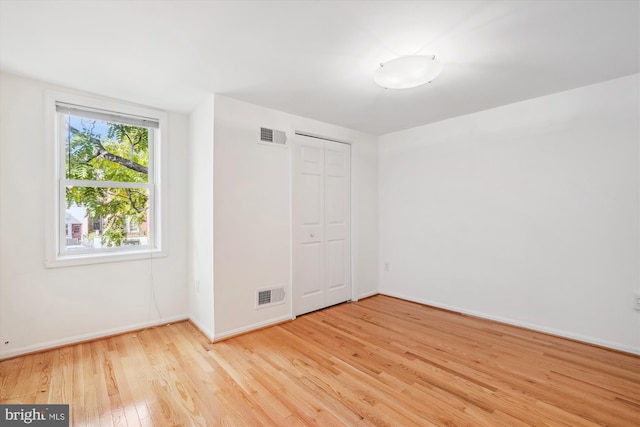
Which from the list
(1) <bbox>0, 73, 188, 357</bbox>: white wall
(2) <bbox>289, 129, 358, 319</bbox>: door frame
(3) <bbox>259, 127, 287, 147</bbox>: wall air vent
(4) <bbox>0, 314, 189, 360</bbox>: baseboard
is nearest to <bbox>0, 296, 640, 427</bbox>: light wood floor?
(4) <bbox>0, 314, 189, 360</bbox>: baseboard

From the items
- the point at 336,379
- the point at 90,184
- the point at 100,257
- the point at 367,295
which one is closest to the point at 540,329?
the point at 367,295

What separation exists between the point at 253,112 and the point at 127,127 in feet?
4.60

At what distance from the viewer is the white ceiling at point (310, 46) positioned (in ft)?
5.43

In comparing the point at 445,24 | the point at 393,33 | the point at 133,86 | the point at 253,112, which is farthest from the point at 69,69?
the point at 445,24

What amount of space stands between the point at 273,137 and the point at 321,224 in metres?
1.25

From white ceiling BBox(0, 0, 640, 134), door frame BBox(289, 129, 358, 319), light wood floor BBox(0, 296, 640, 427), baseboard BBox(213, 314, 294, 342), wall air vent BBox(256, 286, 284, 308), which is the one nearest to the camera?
white ceiling BBox(0, 0, 640, 134)

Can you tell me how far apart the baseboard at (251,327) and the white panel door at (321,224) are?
21 centimetres

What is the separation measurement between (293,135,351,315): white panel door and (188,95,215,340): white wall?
3.21 ft

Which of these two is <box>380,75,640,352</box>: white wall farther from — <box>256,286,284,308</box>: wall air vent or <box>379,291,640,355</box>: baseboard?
<box>256,286,284,308</box>: wall air vent

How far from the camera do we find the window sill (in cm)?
265

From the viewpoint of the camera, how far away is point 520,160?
310 centimetres

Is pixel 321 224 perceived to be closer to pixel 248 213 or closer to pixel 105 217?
pixel 248 213

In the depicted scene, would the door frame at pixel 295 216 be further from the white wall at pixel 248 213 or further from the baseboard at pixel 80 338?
the baseboard at pixel 80 338

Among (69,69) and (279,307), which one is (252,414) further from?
(69,69)
